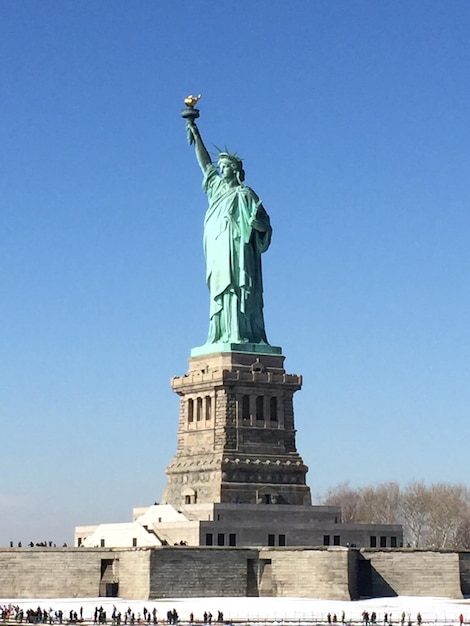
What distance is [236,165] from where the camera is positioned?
81500mm

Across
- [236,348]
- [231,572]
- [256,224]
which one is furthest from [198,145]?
[231,572]

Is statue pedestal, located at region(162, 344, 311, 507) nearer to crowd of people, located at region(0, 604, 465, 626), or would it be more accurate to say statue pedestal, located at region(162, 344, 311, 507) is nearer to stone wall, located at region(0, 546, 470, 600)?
stone wall, located at region(0, 546, 470, 600)

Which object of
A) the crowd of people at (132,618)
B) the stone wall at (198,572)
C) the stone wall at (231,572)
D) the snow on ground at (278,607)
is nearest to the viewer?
the crowd of people at (132,618)

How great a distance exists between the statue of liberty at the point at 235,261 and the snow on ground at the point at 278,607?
63.6 ft

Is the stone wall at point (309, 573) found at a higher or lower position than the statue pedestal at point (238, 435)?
lower

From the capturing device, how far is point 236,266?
79750mm

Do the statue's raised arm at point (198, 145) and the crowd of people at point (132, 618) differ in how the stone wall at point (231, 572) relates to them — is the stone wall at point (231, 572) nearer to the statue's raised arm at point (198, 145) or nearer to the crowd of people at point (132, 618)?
the crowd of people at point (132, 618)

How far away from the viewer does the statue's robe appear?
261ft

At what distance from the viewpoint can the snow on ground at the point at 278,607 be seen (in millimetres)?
58500

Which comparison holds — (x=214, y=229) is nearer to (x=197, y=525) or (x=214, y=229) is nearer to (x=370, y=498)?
(x=197, y=525)

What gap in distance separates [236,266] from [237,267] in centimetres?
8

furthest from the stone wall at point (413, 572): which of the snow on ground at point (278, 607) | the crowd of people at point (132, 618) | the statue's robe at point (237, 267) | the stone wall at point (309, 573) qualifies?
the statue's robe at point (237, 267)

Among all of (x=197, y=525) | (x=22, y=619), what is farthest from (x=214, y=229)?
(x=22, y=619)

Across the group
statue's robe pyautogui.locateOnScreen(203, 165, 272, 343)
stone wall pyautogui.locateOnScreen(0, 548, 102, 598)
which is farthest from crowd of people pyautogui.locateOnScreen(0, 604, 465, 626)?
statue's robe pyautogui.locateOnScreen(203, 165, 272, 343)
